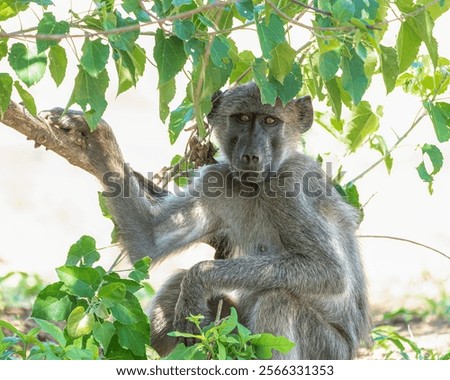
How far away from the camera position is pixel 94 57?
16.2 ft

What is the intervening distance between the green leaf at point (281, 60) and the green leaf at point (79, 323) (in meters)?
2.01

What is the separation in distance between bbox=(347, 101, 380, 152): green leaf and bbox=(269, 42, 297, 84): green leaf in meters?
2.65

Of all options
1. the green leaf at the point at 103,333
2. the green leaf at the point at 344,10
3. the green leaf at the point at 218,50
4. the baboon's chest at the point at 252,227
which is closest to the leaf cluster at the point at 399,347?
the baboon's chest at the point at 252,227

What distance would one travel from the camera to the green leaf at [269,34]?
15.7 ft

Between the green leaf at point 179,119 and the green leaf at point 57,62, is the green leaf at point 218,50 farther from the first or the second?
the green leaf at point 179,119

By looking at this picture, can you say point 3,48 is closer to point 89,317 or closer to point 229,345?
point 89,317

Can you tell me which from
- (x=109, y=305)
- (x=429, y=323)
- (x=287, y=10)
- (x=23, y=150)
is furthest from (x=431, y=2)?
(x=23, y=150)

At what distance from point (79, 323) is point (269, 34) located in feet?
7.57

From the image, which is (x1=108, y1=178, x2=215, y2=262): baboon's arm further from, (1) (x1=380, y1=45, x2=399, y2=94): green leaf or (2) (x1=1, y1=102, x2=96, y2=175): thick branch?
(1) (x1=380, y1=45, x2=399, y2=94): green leaf

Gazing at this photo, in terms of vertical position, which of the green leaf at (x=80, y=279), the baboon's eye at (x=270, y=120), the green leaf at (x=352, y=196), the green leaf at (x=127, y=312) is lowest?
the green leaf at (x=127, y=312)

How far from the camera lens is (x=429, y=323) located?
10125mm

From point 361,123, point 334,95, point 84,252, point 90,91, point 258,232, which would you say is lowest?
point 84,252


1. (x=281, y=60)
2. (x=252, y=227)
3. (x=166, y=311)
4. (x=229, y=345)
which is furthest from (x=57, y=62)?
(x=166, y=311)

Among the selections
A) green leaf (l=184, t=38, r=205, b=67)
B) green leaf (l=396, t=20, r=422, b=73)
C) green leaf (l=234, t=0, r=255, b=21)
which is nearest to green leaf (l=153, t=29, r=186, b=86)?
green leaf (l=184, t=38, r=205, b=67)
